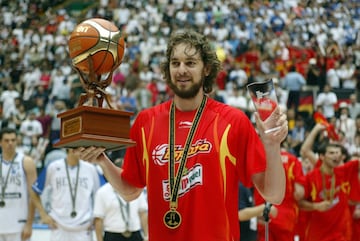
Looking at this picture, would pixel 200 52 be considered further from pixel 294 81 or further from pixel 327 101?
pixel 294 81

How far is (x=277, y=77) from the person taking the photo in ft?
70.9

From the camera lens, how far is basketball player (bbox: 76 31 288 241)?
4.30 m

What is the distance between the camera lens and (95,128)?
14.0ft

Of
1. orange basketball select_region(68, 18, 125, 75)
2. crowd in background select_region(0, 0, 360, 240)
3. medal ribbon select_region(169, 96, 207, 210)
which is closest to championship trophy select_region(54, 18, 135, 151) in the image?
orange basketball select_region(68, 18, 125, 75)

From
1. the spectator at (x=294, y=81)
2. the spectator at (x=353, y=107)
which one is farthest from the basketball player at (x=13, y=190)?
the spectator at (x=294, y=81)

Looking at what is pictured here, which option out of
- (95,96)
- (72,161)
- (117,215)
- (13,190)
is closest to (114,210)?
(117,215)

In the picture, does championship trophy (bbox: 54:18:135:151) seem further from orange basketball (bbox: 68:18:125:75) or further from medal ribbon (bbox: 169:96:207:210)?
medal ribbon (bbox: 169:96:207:210)

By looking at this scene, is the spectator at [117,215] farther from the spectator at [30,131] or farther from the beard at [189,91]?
the spectator at [30,131]

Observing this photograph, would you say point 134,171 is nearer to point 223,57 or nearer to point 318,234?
point 318,234

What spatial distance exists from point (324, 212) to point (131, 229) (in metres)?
2.22

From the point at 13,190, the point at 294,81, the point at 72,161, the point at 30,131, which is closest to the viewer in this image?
the point at 13,190

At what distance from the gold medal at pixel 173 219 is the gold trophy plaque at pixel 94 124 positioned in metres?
0.43

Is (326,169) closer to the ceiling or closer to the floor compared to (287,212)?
closer to the ceiling

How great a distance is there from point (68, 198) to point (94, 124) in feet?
18.2
